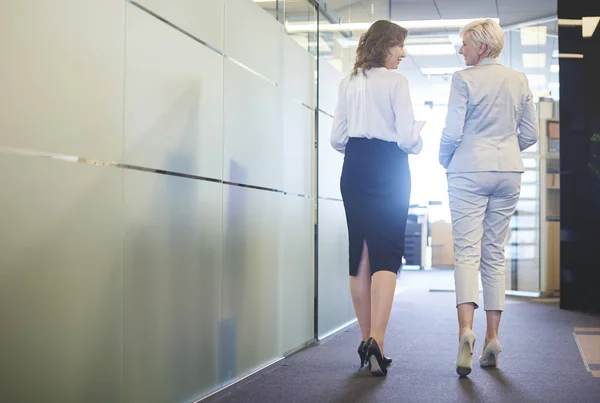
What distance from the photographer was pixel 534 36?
25.8 ft

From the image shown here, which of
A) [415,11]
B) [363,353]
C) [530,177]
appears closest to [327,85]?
[363,353]

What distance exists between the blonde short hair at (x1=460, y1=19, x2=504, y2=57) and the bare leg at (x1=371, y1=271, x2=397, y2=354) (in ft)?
3.34

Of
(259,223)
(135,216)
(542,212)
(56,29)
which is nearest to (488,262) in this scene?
(259,223)

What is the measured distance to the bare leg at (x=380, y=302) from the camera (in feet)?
10.7

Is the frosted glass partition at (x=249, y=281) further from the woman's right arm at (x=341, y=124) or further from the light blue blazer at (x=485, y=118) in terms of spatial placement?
the light blue blazer at (x=485, y=118)

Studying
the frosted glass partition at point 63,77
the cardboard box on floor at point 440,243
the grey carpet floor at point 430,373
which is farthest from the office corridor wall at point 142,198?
the cardboard box on floor at point 440,243

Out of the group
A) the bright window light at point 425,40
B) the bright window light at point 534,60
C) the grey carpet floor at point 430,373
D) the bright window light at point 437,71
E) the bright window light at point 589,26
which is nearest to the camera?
the grey carpet floor at point 430,373

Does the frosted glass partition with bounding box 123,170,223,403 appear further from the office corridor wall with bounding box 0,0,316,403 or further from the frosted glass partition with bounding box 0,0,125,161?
the frosted glass partition with bounding box 0,0,125,161

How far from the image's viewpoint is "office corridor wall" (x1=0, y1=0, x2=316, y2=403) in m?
1.76

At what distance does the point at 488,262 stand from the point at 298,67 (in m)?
1.31

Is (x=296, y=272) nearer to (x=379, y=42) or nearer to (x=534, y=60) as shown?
(x=379, y=42)

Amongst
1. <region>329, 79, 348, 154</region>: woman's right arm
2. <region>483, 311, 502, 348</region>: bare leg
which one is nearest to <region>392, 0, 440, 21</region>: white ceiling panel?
<region>329, 79, 348, 154</region>: woman's right arm

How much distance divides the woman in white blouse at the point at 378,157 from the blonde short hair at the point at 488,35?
30cm

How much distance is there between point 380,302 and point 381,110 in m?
0.78
